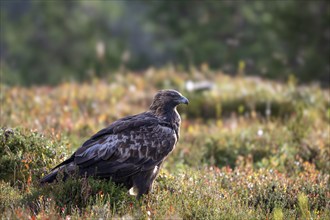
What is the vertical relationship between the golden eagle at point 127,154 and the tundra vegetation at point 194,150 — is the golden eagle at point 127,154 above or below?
above

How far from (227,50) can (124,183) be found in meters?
23.0

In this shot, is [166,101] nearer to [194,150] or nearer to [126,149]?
[126,149]

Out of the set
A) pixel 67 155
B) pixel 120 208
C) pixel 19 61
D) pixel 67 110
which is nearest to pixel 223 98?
pixel 67 110

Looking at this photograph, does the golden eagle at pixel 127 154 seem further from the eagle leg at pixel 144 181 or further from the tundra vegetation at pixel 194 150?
the tundra vegetation at pixel 194 150

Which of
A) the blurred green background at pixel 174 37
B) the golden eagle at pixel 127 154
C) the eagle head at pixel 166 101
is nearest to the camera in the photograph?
the golden eagle at pixel 127 154

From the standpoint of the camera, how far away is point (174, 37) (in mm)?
34656

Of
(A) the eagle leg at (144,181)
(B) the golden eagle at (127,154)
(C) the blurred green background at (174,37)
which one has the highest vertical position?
(B) the golden eagle at (127,154)

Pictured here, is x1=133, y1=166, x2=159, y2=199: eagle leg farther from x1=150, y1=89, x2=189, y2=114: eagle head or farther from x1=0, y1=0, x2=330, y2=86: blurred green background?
x1=0, y1=0, x2=330, y2=86: blurred green background

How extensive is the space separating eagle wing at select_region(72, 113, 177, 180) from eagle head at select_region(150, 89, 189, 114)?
21.5 inches

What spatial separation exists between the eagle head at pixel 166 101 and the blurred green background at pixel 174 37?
588 inches

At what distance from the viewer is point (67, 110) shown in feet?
48.6

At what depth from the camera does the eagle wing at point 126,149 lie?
8227 millimetres

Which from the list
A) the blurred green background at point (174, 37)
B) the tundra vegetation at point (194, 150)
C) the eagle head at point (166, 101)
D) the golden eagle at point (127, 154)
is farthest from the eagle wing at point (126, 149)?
the blurred green background at point (174, 37)

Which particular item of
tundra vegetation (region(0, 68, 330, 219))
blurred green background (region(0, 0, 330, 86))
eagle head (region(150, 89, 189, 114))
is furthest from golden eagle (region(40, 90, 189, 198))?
blurred green background (region(0, 0, 330, 86))
